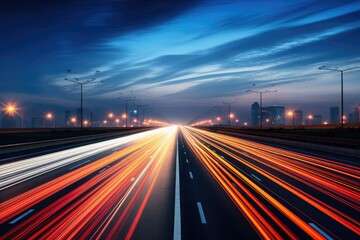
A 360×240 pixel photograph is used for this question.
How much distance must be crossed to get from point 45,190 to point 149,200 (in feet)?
14.7

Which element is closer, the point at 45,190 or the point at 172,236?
the point at 172,236

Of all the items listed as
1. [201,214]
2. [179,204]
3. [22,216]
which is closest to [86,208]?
[22,216]

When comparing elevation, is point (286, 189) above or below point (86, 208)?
below

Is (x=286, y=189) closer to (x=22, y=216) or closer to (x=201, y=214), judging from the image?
(x=201, y=214)

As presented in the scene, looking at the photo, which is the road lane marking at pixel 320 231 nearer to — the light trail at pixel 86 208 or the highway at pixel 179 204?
the highway at pixel 179 204

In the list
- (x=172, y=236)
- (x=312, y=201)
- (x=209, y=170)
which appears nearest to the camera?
(x=172, y=236)

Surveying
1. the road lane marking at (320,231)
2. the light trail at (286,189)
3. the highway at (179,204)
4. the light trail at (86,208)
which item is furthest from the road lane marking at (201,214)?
the road lane marking at (320,231)

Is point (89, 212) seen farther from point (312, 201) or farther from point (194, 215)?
point (312, 201)

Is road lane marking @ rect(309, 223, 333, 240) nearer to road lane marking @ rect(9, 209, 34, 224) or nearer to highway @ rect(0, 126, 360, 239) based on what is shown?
highway @ rect(0, 126, 360, 239)

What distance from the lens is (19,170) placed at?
838 inches

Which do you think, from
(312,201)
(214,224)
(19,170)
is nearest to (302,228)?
(214,224)

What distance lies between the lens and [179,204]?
480 inches

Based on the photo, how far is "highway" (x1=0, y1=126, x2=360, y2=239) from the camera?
9.02 m

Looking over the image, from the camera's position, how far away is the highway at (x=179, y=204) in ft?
29.6
